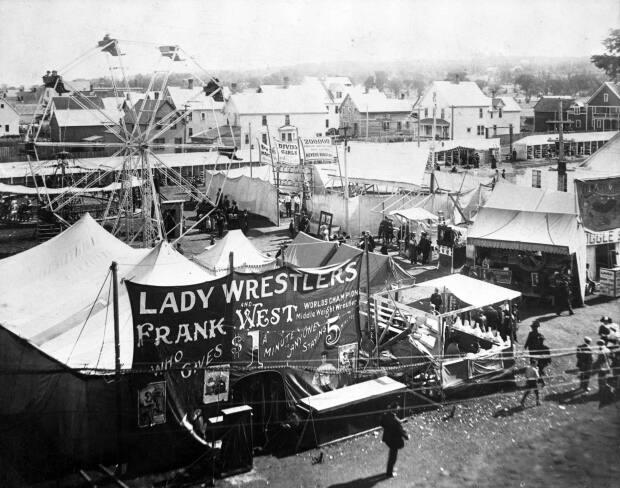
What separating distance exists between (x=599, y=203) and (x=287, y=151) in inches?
582

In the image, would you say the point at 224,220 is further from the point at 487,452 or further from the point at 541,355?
the point at 487,452

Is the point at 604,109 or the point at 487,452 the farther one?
the point at 604,109

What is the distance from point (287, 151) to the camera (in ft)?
101

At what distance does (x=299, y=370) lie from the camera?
1148 centimetres

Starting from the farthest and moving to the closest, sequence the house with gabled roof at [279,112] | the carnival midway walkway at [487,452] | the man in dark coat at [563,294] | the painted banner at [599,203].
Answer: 1. the house with gabled roof at [279,112]
2. the painted banner at [599,203]
3. the man in dark coat at [563,294]
4. the carnival midway walkway at [487,452]

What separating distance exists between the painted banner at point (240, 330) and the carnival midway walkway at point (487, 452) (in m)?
1.41

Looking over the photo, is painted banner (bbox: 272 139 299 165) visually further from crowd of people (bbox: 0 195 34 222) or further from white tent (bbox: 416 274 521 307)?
white tent (bbox: 416 274 521 307)

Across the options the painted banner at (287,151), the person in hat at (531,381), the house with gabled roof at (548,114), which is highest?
the house with gabled roof at (548,114)

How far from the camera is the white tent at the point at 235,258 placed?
17.4 meters

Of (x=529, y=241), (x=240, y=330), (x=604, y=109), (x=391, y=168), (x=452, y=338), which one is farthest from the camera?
(x=604, y=109)

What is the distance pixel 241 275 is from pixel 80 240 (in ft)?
23.2

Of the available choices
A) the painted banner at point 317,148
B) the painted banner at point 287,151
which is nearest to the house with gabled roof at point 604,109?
the painted banner at point 317,148

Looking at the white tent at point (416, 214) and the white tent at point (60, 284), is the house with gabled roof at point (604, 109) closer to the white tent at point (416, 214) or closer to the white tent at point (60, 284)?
the white tent at point (416, 214)

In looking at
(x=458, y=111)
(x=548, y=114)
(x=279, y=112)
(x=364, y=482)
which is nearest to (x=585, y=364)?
(x=364, y=482)
